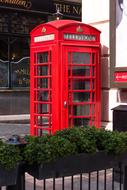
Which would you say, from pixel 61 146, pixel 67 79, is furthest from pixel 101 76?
pixel 61 146

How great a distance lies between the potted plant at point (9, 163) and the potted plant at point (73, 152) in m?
0.10

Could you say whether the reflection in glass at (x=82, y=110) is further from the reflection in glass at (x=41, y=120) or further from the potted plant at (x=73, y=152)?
the potted plant at (x=73, y=152)

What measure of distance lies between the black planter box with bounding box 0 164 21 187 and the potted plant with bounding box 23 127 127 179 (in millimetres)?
130

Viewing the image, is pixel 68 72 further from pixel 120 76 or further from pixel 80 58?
pixel 120 76

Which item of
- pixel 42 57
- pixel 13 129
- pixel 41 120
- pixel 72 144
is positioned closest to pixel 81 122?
pixel 41 120

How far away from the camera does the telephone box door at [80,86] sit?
6.36 meters

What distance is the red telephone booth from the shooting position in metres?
6.30

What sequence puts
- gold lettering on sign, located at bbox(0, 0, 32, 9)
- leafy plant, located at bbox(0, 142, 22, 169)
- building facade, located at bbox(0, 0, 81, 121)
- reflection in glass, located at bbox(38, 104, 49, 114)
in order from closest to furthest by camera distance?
leafy plant, located at bbox(0, 142, 22, 169) < reflection in glass, located at bbox(38, 104, 49, 114) < building facade, located at bbox(0, 0, 81, 121) < gold lettering on sign, located at bbox(0, 0, 32, 9)

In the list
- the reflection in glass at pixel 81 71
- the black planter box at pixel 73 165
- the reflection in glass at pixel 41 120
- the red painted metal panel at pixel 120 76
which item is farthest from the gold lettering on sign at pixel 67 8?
the black planter box at pixel 73 165

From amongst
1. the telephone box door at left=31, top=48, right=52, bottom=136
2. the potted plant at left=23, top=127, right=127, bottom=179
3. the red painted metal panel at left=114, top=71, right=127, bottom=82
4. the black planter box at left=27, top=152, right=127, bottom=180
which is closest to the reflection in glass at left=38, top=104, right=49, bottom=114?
the telephone box door at left=31, top=48, right=52, bottom=136

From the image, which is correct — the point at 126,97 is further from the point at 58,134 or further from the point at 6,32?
the point at 6,32

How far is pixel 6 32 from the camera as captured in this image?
17.9 metres

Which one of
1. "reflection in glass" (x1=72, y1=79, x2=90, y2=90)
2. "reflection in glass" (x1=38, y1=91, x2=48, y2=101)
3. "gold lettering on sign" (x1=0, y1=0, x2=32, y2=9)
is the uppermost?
"gold lettering on sign" (x1=0, y1=0, x2=32, y2=9)

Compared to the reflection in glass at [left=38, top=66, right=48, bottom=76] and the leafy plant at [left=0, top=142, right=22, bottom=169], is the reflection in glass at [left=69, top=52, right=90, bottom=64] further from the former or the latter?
the leafy plant at [left=0, top=142, right=22, bottom=169]
